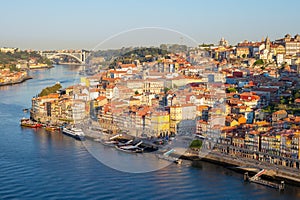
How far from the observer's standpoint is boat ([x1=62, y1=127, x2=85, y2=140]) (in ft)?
26.6

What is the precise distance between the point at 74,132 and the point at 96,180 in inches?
115

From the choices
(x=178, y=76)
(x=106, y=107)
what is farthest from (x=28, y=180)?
(x=178, y=76)

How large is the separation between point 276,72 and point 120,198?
28.5 ft

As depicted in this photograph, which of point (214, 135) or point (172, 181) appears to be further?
point (214, 135)

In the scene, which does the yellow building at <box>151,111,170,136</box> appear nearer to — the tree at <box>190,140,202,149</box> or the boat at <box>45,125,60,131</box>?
the tree at <box>190,140,202,149</box>

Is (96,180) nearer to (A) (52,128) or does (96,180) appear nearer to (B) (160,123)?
(B) (160,123)

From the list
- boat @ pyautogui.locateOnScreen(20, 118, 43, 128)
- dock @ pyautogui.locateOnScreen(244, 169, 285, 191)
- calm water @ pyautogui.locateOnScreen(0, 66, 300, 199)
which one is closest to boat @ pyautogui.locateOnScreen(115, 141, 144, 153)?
calm water @ pyautogui.locateOnScreen(0, 66, 300, 199)

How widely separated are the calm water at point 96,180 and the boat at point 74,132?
885 millimetres

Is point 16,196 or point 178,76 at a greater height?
point 178,76

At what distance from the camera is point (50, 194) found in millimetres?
5098

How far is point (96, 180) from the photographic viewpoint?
5.57 metres

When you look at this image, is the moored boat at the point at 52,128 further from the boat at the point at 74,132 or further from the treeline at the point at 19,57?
the treeline at the point at 19,57

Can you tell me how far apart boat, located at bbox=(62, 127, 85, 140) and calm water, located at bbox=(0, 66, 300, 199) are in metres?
0.89

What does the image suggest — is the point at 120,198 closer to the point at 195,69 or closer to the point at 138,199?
the point at 138,199
